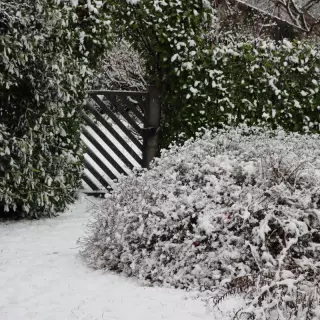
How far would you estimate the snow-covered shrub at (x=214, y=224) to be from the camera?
11.7 feet

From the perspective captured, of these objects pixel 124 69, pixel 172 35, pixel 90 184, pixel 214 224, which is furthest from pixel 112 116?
pixel 124 69

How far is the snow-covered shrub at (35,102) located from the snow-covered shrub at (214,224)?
5.73 feet

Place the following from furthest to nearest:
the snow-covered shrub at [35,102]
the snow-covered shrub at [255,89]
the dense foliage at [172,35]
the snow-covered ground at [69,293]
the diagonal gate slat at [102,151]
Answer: the diagonal gate slat at [102,151] < the snow-covered shrub at [255,89] < the dense foliage at [172,35] < the snow-covered shrub at [35,102] < the snow-covered ground at [69,293]

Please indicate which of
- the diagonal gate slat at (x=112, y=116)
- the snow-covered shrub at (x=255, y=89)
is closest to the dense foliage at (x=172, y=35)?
the snow-covered shrub at (x=255, y=89)

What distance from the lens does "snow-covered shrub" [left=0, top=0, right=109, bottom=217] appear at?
5.67 metres

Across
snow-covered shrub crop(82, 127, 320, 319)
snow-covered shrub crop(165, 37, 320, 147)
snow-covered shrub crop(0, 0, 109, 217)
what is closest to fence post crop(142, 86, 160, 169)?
snow-covered shrub crop(165, 37, 320, 147)

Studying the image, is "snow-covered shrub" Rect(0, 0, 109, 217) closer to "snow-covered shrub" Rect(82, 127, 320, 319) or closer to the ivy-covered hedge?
the ivy-covered hedge

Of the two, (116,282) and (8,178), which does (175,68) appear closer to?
(8,178)

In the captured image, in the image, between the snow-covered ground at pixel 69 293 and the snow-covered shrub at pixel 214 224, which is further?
the snow-covered shrub at pixel 214 224

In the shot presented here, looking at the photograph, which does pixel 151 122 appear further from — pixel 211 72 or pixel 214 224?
pixel 214 224

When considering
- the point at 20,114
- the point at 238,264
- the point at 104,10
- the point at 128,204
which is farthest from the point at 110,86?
the point at 238,264

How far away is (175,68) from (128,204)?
3435mm

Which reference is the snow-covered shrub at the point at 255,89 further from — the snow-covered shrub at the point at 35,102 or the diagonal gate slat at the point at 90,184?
the snow-covered shrub at the point at 35,102

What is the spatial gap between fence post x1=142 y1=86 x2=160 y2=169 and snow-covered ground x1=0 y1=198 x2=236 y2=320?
2.71m
